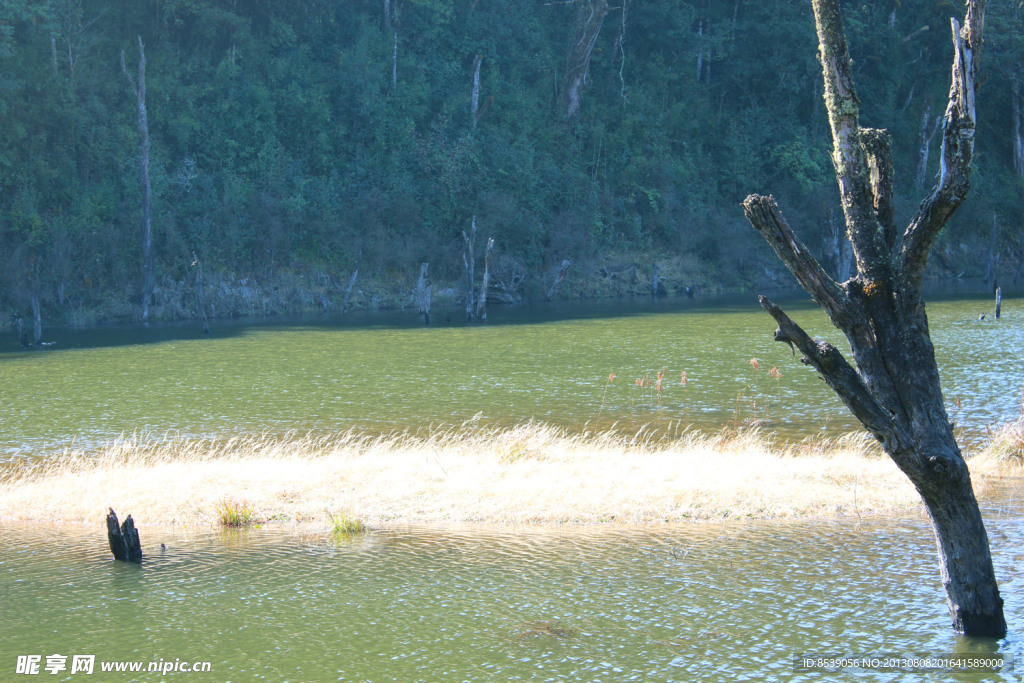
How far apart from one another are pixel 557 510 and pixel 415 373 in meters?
19.6

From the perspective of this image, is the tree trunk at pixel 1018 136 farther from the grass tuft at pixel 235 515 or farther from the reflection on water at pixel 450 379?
the grass tuft at pixel 235 515

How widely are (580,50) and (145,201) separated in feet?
116

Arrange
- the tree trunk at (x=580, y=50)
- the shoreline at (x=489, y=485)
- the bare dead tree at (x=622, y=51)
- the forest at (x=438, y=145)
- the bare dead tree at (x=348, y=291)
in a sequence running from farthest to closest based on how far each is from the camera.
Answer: the bare dead tree at (x=622, y=51) < the tree trunk at (x=580, y=50) < the bare dead tree at (x=348, y=291) < the forest at (x=438, y=145) < the shoreline at (x=489, y=485)

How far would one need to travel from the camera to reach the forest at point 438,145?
58.8 meters

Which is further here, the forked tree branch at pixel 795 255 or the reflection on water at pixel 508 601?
the reflection on water at pixel 508 601

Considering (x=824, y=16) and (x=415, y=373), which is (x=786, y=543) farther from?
(x=415, y=373)

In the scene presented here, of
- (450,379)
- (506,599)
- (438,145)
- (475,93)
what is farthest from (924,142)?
(506,599)

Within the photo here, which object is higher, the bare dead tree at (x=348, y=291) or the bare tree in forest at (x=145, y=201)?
the bare tree in forest at (x=145, y=201)

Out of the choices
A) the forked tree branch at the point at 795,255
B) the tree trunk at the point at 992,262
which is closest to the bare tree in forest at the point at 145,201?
the forked tree branch at the point at 795,255

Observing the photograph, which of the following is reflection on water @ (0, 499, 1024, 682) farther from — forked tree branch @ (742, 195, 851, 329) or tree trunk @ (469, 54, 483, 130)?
tree trunk @ (469, 54, 483, 130)

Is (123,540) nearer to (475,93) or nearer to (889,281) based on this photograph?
(889,281)

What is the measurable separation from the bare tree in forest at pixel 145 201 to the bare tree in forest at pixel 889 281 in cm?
5368

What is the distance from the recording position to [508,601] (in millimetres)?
10961

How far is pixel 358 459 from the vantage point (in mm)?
17875
